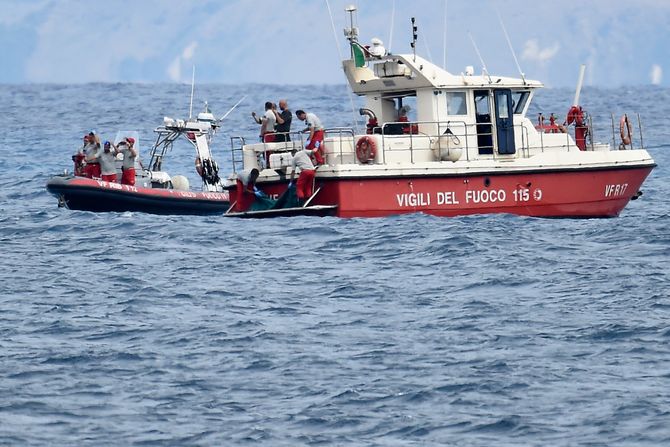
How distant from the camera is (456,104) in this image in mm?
27297

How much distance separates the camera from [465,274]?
21.6 metres

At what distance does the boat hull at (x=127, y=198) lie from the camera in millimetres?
28375

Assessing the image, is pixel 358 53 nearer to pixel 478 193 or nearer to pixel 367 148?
pixel 367 148

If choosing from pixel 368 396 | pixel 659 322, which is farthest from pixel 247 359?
pixel 659 322

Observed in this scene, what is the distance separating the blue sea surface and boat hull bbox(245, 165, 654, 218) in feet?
0.98

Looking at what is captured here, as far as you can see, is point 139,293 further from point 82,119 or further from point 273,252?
point 82,119

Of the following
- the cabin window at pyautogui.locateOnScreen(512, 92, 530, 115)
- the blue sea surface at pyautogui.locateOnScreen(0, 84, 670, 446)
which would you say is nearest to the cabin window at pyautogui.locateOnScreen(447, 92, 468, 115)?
the cabin window at pyautogui.locateOnScreen(512, 92, 530, 115)

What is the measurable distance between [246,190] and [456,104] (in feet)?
12.8

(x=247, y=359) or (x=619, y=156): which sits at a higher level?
(x=619, y=156)

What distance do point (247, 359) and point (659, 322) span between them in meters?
4.80

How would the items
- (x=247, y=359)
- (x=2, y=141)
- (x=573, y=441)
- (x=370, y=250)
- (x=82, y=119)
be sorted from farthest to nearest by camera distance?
(x=82, y=119), (x=2, y=141), (x=370, y=250), (x=247, y=359), (x=573, y=441)

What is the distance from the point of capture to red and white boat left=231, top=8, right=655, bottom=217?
2609cm

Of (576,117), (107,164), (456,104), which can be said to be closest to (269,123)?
(107,164)

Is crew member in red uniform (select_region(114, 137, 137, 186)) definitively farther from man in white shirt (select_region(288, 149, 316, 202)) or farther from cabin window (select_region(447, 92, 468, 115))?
cabin window (select_region(447, 92, 468, 115))
